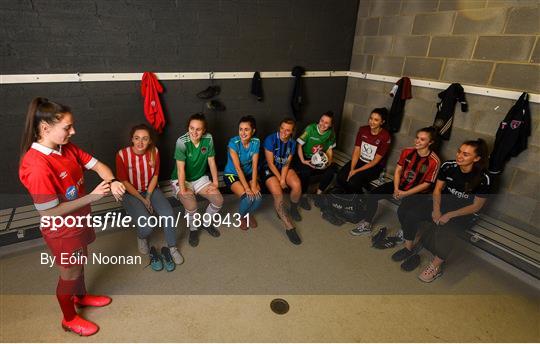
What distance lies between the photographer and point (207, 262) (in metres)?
2.40

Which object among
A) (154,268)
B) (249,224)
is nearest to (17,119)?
(154,268)

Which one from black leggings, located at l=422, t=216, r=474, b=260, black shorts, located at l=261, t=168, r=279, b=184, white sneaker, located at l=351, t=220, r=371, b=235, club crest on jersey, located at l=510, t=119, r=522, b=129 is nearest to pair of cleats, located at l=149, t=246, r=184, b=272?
black shorts, located at l=261, t=168, r=279, b=184

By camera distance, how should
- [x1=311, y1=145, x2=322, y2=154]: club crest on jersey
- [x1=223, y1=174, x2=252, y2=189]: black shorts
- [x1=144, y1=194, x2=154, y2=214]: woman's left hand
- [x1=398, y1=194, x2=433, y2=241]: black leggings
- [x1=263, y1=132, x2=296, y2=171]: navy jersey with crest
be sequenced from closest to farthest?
[x1=144, y1=194, x2=154, y2=214]: woman's left hand, [x1=398, y1=194, x2=433, y2=241]: black leggings, [x1=223, y1=174, x2=252, y2=189]: black shorts, [x1=263, y1=132, x2=296, y2=171]: navy jersey with crest, [x1=311, y1=145, x2=322, y2=154]: club crest on jersey

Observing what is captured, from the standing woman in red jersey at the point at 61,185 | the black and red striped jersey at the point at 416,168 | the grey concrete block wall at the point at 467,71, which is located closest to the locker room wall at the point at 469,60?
the grey concrete block wall at the point at 467,71

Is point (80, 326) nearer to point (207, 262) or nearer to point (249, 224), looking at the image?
point (207, 262)

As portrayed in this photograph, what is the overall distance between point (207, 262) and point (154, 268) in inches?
15.0

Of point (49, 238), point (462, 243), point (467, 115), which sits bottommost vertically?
Answer: point (462, 243)

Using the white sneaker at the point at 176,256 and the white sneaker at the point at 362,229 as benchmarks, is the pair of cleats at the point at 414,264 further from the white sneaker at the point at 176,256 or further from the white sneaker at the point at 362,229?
the white sneaker at the point at 176,256

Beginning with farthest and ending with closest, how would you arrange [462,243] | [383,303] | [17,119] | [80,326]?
[462,243]
[17,119]
[383,303]
[80,326]

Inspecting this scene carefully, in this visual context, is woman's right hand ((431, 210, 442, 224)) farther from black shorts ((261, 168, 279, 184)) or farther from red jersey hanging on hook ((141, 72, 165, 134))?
red jersey hanging on hook ((141, 72, 165, 134))

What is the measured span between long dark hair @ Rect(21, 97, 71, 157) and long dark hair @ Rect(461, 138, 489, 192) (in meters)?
2.57

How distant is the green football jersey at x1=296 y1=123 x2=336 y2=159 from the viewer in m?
3.22

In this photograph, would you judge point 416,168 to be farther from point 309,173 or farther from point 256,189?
point 256,189

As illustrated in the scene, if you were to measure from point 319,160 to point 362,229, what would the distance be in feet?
2.60
